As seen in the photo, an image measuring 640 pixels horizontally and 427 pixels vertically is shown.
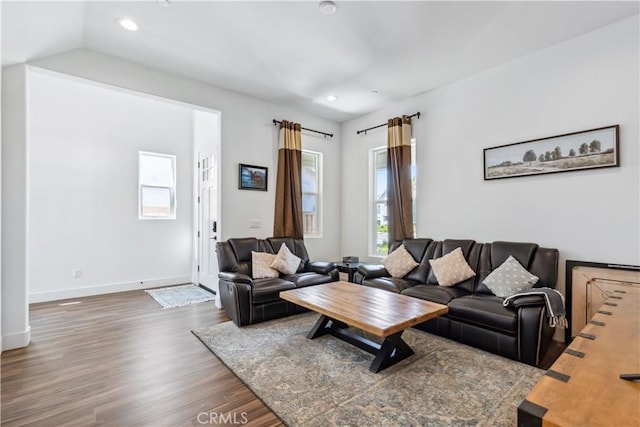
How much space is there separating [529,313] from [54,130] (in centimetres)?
654

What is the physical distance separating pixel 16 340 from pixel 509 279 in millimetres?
4830

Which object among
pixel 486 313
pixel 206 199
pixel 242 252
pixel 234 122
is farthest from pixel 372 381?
pixel 206 199

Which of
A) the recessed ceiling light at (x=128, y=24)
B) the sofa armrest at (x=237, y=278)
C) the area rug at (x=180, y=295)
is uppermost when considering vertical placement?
the recessed ceiling light at (x=128, y=24)

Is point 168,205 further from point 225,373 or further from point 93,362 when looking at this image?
point 225,373

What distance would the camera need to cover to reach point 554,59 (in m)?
3.12

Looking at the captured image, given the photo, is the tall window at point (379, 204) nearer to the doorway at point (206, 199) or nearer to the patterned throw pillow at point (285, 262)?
the patterned throw pillow at point (285, 262)

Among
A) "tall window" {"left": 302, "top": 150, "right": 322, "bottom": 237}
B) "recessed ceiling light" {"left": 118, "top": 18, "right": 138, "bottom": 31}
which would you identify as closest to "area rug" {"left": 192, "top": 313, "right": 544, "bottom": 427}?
"tall window" {"left": 302, "top": 150, "right": 322, "bottom": 237}

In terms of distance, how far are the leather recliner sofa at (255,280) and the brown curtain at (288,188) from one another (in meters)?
0.26

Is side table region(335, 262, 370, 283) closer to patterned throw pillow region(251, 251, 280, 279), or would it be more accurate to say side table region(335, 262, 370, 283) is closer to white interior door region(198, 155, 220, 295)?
patterned throw pillow region(251, 251, 280, 279)

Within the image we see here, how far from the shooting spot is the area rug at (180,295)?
434 cm

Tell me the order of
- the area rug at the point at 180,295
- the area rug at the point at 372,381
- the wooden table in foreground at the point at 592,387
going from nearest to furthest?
the wooden table in foreground at the point at 592,387, the area rug at the point at 372,381, the area rug at the point at 180,295

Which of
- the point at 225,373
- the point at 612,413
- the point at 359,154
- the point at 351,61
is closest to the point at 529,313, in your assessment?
the point at 612,413

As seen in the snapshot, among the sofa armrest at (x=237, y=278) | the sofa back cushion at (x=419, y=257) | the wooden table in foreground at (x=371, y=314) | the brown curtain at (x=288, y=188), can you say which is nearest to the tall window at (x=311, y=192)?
the brown curtain at (x=288, y=188)

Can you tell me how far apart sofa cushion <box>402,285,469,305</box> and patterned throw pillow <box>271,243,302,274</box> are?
155 centimetres
